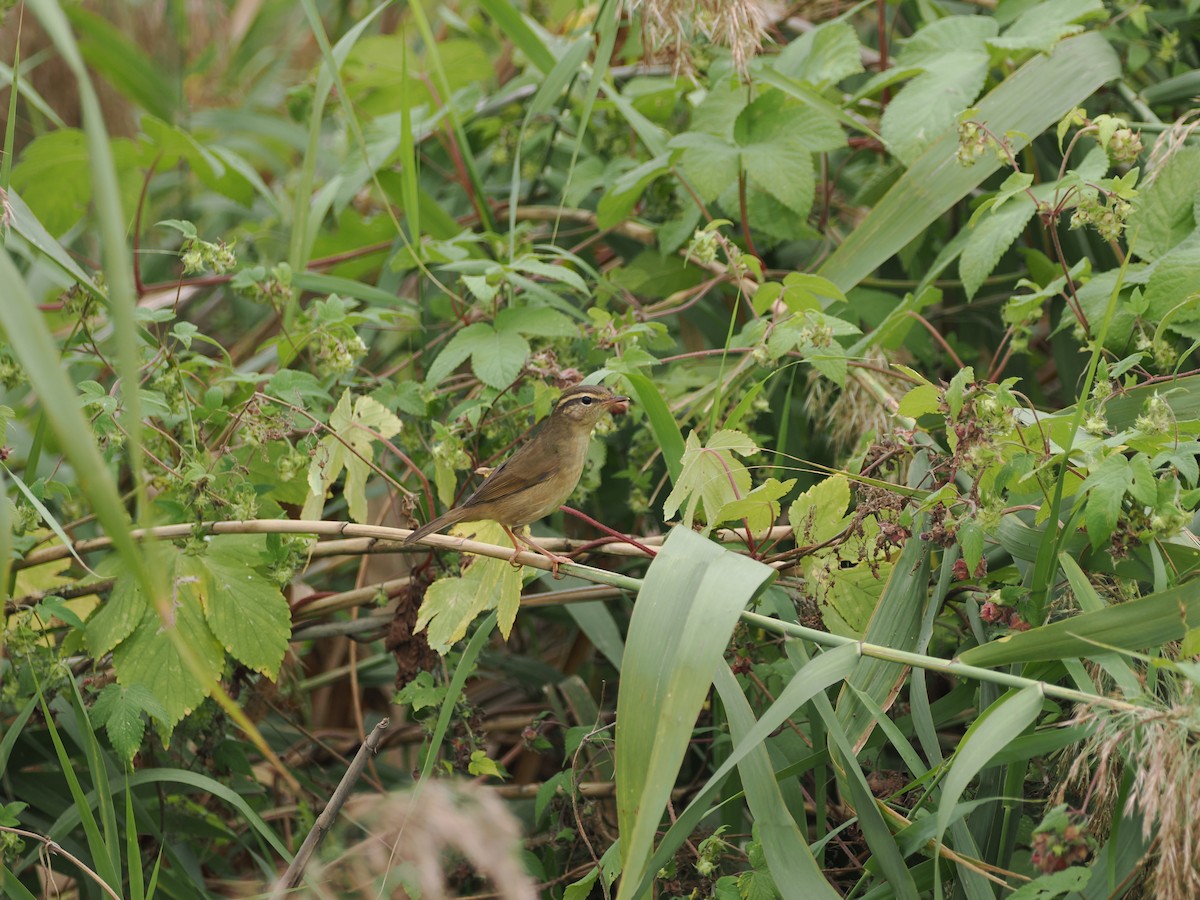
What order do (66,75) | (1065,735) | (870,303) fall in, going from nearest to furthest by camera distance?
(1065,735)
(870,303)
(66,75)

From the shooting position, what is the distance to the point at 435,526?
262 cm

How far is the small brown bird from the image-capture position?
2785 millimetres

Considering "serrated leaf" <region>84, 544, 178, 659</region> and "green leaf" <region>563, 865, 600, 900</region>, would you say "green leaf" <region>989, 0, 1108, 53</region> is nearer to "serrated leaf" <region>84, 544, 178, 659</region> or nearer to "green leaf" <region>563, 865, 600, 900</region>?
"green leaf" <region>563, 865, 600, 900</region>

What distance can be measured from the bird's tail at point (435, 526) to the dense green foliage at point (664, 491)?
40 millimetres

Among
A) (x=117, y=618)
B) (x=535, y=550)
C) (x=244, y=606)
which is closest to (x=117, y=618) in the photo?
(x=117, y=618)

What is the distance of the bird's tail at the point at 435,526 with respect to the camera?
7.78 feet

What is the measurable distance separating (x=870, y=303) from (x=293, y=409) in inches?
67.5

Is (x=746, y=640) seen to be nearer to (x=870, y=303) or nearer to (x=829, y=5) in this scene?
(x=870, y=303)

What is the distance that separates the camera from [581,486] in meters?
3.15

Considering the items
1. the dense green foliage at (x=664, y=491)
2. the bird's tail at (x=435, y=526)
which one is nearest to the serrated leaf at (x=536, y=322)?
the dense green foliage at (x=664, y=491)

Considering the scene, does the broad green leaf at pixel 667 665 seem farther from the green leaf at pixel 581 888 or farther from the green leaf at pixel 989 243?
the green leaf at pixel 989 243

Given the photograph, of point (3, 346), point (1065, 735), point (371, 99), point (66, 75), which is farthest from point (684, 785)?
point (66, 75)

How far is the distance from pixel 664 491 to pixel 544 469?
20.7 inches

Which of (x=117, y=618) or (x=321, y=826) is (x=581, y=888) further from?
(x=117, y=618)
